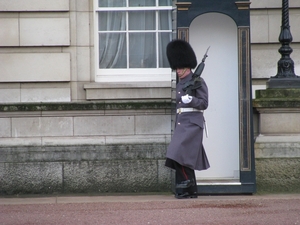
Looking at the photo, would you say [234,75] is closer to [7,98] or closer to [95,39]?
[95,39]

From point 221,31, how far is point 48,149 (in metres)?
2.76

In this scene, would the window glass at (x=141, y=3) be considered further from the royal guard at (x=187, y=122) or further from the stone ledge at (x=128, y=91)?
the royal guard at (x=187, y=122)

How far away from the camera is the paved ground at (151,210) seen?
8367 mm

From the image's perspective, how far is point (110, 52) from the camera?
11.3 m

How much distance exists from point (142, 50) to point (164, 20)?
52 centimetres

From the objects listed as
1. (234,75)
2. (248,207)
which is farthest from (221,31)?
(248,207)

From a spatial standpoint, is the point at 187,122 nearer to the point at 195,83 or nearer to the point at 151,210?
the point at 195,83

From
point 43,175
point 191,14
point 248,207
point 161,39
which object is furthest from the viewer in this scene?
point 161,39

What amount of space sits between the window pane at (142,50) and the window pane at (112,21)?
0.21 meters

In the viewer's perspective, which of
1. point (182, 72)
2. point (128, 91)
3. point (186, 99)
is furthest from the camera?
point (128, 91)

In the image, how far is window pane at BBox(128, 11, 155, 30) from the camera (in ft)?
37.1

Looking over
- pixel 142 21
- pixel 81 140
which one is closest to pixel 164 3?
pixel 142 21

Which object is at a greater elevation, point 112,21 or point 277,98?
point 112,21

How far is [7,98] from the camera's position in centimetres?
1092
